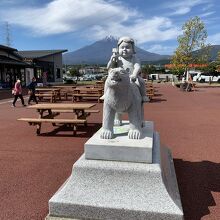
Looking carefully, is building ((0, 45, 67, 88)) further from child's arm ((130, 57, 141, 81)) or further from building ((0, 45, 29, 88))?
child's arm ((130, 57, 141, 81))

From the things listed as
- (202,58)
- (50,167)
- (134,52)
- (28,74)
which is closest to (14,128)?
(50,167)

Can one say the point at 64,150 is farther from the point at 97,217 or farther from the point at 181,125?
the point at 181,125

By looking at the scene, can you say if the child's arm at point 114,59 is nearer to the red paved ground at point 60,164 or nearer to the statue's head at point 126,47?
the statue's head at point 126,47

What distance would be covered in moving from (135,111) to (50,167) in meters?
2.06

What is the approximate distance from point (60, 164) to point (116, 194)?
2.03 metres

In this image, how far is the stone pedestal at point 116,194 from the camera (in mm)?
3100

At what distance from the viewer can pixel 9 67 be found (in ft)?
102

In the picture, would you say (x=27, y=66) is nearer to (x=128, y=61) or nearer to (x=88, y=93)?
(x=88, y=93)

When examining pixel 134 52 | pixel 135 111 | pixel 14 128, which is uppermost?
pixel 134 52

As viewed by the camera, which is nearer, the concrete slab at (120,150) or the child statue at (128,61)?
the concrete slab at (120,150)

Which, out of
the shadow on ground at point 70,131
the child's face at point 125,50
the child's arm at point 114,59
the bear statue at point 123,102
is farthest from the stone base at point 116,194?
the shadow on ground at point 70,131

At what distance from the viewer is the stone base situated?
3098 millimetres

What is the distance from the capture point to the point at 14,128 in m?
8.58

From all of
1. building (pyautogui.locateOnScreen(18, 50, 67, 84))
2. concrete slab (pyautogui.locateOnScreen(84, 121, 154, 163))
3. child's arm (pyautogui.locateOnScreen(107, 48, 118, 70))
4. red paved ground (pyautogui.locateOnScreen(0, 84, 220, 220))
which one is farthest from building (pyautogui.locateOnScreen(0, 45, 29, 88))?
concrete slab (pyautogui.locateOnScreen(84, 121, 154, 163))
